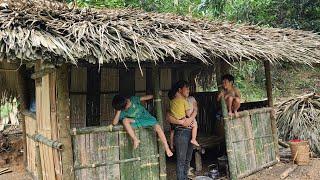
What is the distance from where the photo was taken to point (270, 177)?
6.78 metres

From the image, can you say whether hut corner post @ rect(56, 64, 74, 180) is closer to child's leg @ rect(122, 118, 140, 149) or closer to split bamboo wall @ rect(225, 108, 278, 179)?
child's leg @ rect(122, 118, 140, 149)

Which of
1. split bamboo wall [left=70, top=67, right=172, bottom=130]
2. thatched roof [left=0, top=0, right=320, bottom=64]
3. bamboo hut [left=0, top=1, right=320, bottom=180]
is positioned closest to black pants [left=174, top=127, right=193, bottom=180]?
bamboo hut [left=0, top=1, right=320, bottom=180]

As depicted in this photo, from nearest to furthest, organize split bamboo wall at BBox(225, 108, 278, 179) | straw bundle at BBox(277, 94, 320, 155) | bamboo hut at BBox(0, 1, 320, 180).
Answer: bamboo hut at BBox(0, 1, 320, 180) < split bamboo wall at BBox(225, 108, 278, 179) < straw bundle at BBox(277, 94, 320, 155)

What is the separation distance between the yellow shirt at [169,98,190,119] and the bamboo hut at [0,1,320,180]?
0.88ft

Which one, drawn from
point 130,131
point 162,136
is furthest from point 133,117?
point 162,136

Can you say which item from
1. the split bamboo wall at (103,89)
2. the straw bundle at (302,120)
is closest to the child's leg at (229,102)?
the split bamboo wall at (103,89)

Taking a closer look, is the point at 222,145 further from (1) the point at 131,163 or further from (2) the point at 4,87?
(2) the point at 4,87

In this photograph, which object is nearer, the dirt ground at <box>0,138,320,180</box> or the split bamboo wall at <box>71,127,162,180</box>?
the split bamboo wall at <box>71,127,162,180</box>

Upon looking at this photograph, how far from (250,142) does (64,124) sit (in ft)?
11.7

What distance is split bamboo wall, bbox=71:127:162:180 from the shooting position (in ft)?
17.2

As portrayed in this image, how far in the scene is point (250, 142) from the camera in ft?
23.0

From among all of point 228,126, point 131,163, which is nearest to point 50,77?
point 131,163

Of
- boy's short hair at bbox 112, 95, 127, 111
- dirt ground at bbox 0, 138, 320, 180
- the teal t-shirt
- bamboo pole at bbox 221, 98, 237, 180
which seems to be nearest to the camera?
boy's short hair at bbox 112, 95, 127, 111

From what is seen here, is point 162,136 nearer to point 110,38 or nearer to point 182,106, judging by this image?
point 182,106
